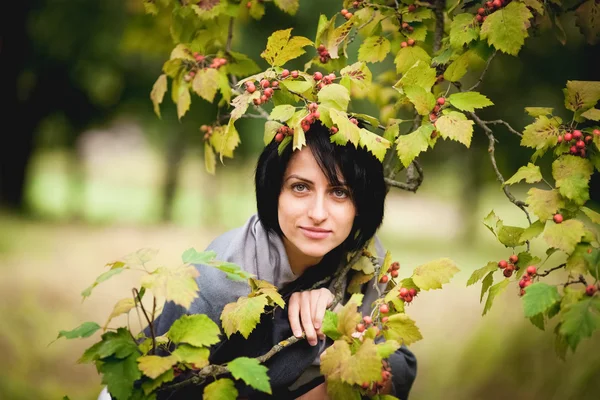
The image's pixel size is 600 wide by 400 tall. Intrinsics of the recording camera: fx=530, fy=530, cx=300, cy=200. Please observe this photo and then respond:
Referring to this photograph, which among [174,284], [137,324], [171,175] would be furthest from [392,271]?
[171,175]

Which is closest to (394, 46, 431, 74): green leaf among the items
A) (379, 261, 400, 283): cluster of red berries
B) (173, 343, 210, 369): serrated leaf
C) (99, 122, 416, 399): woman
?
(99, 122, 416, 399): woman

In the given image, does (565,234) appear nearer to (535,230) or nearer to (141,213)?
(535,230)

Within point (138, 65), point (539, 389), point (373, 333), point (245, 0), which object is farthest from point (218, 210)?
point (373, 333)

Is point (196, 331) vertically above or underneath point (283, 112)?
underneath

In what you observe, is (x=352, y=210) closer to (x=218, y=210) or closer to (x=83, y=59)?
(x=83, y=59)

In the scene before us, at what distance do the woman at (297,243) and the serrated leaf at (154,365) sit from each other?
0.54 m

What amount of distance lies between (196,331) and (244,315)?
0.50 feet

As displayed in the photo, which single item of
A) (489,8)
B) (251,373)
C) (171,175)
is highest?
(489,8)

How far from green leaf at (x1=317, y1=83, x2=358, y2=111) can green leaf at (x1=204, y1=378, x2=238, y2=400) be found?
84cm

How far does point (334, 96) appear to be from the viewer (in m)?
1.57

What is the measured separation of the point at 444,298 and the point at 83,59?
19.2 feet

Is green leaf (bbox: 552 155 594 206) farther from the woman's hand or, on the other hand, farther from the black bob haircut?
the woman's hand

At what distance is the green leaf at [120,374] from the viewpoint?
1343 mm

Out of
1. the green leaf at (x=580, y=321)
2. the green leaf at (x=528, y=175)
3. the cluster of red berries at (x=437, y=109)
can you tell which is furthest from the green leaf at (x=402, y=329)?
the cluster of red berries at (x=437, y=109)
